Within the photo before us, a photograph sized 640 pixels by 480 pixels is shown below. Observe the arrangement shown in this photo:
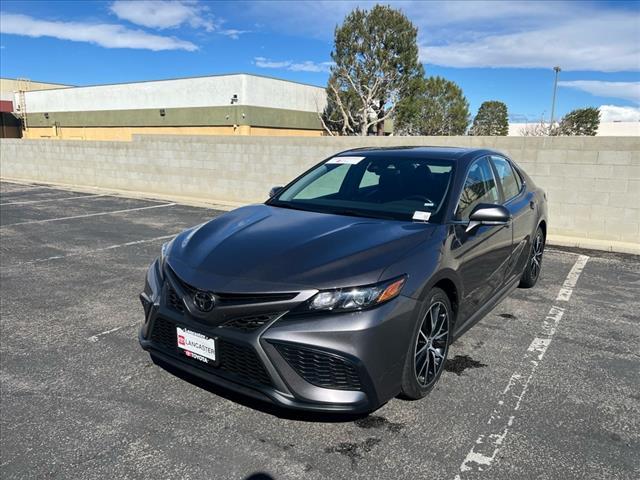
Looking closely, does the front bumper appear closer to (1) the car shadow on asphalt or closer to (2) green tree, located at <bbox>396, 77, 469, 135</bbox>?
(1) the car shadow on asphalt

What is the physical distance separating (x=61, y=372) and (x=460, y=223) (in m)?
2.97

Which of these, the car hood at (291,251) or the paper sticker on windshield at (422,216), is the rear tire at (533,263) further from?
the car hood at (291,251)

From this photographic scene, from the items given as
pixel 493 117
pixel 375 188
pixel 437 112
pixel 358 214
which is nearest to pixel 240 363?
pixel 358 214

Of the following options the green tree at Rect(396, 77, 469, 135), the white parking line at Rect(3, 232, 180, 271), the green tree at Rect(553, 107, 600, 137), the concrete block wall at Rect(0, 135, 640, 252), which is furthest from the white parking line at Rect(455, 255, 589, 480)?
the green tree at Rect(553, 107, 600, 137)

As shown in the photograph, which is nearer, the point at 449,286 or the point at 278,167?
the point at 449,286

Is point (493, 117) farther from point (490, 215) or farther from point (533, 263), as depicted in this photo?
point (490, 215)

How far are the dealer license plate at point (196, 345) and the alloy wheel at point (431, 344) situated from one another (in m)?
1.13

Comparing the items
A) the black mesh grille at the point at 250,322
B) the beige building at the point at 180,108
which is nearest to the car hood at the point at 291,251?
the black mesh grille at the point at 250,322

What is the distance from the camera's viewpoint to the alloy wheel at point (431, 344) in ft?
9.14

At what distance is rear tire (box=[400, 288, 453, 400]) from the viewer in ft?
8.64

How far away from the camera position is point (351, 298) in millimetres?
2354

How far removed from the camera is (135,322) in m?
4.22

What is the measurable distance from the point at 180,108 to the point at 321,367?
36995 mm

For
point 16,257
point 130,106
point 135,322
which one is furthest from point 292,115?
point 135,322
